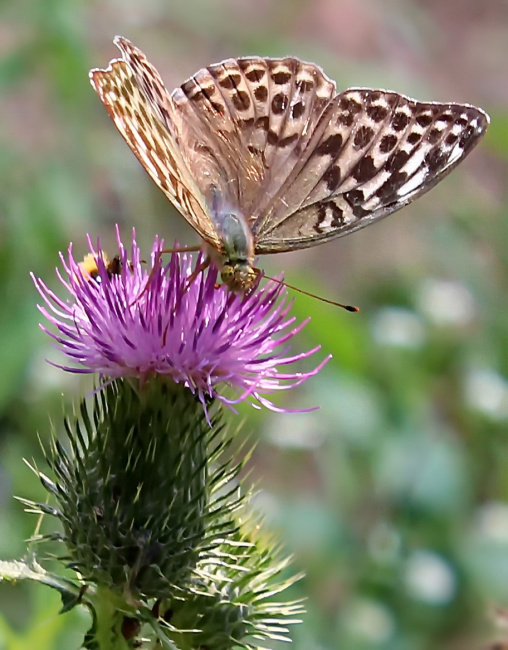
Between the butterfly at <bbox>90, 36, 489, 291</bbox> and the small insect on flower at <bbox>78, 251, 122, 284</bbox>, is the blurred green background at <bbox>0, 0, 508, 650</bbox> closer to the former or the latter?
the small insect on flower at <bbox>78, 251, 122, 284</bbox>

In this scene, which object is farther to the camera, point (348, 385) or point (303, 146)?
point (348, 385)

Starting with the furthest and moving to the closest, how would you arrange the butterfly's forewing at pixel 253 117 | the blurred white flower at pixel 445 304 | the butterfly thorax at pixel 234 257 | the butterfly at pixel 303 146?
the blurred white flower at pixel 445 304, the butterfly's forewing at pixel 253 117, the butterfly at pixel 303 146, the butterfly thorax at pixel 234 257

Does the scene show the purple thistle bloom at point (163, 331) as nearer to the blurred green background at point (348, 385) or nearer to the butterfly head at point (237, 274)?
the butterfly head at point (237, 274)

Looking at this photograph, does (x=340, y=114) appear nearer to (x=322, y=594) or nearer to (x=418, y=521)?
(x=418, y=521)

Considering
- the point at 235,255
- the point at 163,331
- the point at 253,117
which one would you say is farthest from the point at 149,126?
the point at 253,117

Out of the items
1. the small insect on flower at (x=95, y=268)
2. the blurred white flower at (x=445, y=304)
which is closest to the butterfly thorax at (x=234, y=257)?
the small insect on flower at (x=95, y=268)

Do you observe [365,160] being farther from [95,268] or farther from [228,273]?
[95,268]

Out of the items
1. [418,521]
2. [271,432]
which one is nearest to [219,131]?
[271,432]
